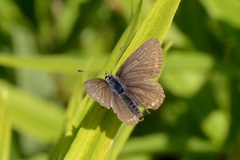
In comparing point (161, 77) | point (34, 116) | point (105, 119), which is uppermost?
point (105, 119)

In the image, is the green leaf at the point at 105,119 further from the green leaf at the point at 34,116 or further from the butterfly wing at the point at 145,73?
the green leaf at the point at 34,116

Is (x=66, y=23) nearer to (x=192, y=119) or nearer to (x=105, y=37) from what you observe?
(x=105, y=37)

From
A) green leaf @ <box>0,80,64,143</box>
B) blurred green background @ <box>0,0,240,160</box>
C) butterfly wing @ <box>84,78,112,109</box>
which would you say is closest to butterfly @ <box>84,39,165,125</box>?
butterfly wing @ <box>84,78,112,109</box>

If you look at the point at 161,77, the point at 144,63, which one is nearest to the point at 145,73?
the point at 144,63

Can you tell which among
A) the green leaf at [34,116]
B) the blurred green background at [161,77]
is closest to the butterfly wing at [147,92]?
the blurred green background at [161,77]

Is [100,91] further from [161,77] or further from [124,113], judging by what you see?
[161,77]

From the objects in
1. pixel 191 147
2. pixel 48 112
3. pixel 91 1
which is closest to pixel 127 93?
pixel 191 147
